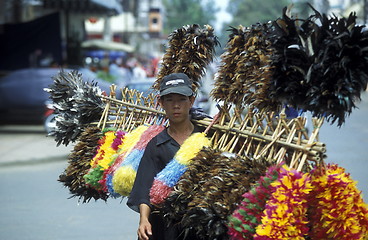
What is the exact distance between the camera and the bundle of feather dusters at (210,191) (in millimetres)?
2988

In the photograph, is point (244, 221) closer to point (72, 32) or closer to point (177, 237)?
point (177, 237)

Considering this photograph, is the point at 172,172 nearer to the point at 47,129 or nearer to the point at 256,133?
the point at 256,133

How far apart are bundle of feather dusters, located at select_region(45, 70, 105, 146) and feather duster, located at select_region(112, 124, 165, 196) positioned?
0.86 meters

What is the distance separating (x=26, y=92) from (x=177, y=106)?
49.2 ft

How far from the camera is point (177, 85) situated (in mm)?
3498

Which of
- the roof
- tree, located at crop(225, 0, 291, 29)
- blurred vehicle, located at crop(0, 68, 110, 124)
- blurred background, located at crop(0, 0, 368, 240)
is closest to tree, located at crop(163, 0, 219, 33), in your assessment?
tree, located at crop(225, 0, 291, 29)

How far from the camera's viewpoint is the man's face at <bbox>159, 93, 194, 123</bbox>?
11.5 ft

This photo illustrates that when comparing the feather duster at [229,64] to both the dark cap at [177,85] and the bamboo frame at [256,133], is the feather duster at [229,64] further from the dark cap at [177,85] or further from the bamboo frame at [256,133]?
the dark cap at [177,85]

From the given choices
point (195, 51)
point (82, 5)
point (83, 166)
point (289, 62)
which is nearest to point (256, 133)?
point (289, 62)

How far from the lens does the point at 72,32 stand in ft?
87.2

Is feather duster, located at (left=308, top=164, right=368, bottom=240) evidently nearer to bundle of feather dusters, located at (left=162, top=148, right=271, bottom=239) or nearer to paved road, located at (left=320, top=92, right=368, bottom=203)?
bundle of feather dusters, located at (left=162, top=148, right=271, bottom=239)

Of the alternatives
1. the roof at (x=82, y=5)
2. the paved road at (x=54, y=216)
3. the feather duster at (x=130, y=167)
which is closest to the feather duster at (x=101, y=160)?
the feather duster at (x=130, y=167)

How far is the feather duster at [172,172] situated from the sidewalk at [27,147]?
667 centimetres

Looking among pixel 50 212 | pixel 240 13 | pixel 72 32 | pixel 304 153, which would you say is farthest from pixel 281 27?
pixel 240 13
